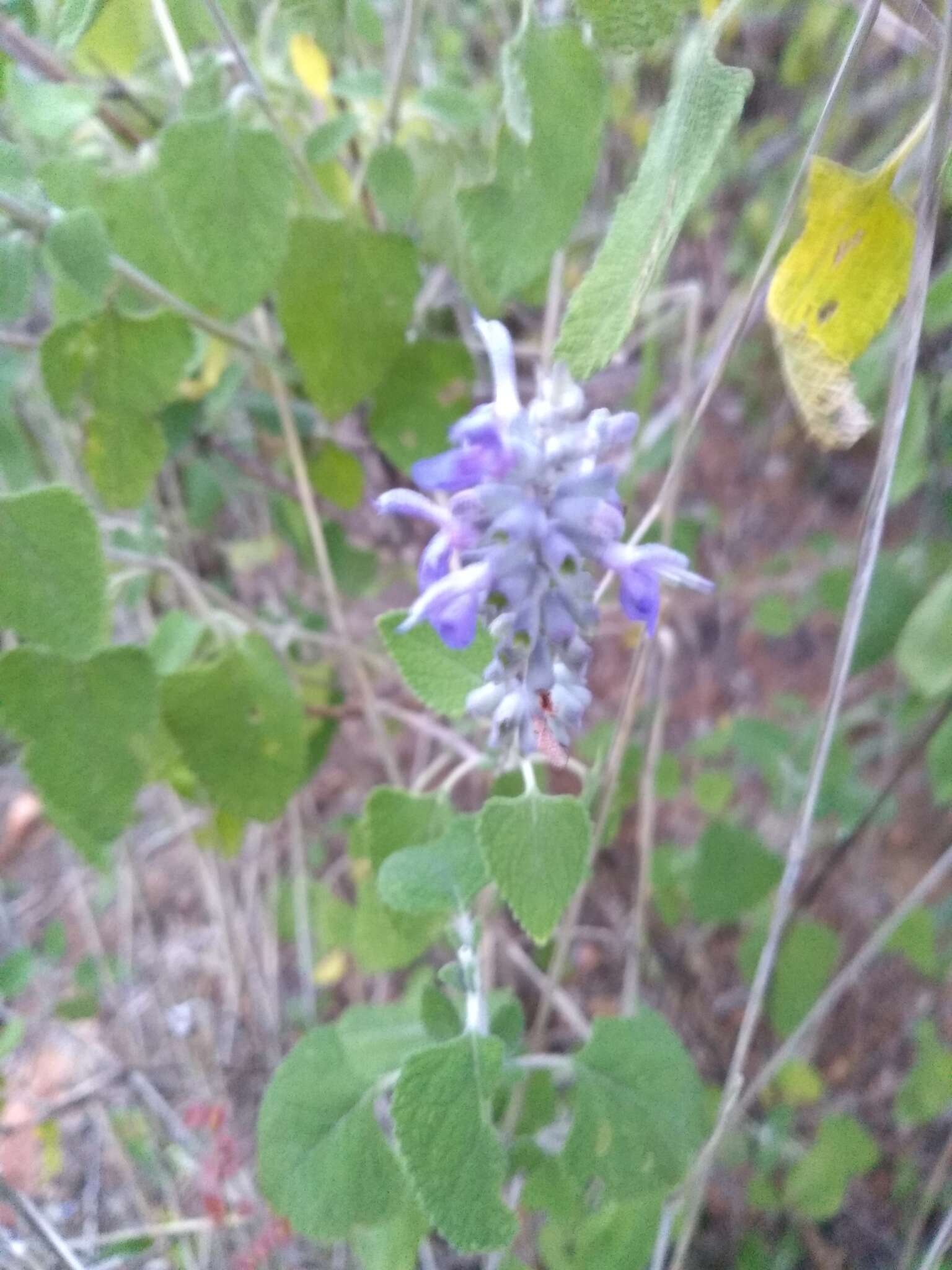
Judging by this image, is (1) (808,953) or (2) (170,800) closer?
(1) (808,953)

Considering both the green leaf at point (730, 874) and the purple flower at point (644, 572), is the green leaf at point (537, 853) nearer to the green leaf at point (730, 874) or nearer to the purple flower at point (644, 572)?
the purple flower at point (644, 572)

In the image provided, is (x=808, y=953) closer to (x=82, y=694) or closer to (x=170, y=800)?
(x=82, y=694)

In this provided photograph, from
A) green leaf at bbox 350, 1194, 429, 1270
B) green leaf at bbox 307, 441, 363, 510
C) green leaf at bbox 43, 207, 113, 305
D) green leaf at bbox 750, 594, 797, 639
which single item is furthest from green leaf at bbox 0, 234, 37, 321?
green leaf at bbox 750, 594, 797, 639

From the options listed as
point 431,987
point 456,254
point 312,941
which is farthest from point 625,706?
point 312,941

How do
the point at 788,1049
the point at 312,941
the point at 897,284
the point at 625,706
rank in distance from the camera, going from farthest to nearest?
the point at 312,941 → the point at 788,1049 → the point at 625,706 → the point at 897,284

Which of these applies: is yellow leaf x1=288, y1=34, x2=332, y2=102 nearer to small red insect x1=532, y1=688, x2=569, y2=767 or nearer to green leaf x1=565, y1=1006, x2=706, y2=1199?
small red insect x1=532, y1=688, x2=569, y2=767

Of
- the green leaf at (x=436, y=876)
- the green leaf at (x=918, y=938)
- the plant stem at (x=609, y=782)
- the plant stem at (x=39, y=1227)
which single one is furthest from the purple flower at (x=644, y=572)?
the green leaf at (x=918, y=938)
